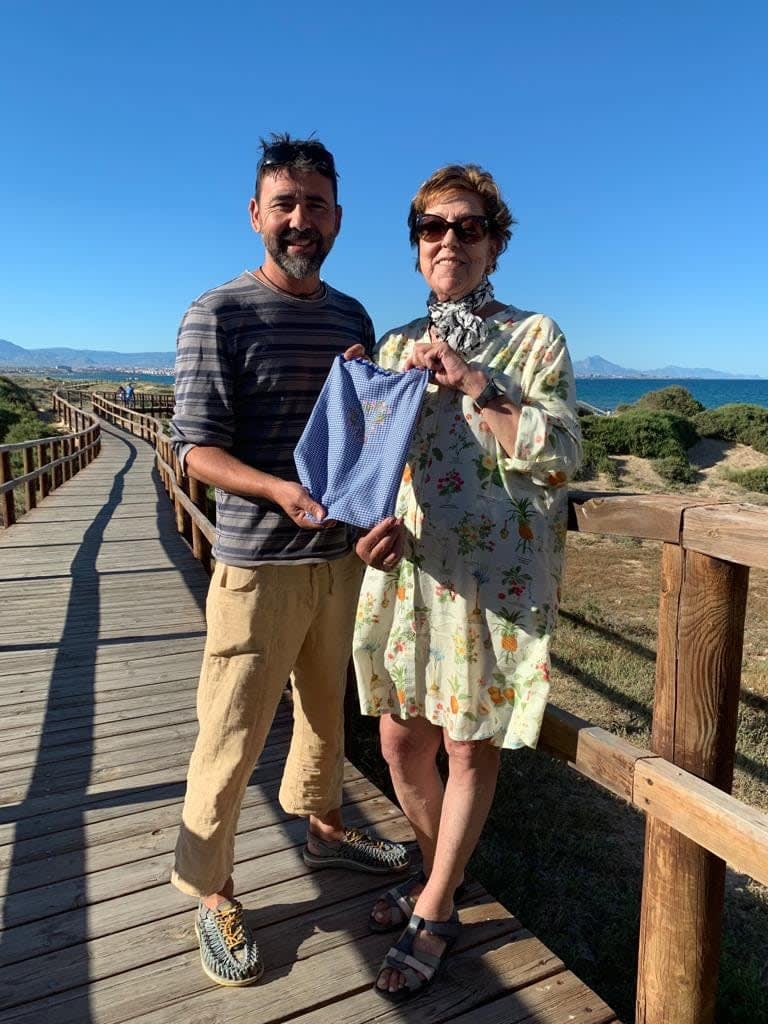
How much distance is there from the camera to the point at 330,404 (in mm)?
1818

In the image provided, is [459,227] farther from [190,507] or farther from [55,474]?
[55,474]

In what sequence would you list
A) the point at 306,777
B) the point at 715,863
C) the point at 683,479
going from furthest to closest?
the point at 683,479
the point at 306,777
the point at 715,863

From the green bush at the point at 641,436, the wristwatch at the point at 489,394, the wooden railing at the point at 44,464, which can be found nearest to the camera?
the wristwatch at the point at 489,394

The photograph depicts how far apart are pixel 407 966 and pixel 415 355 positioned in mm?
1551

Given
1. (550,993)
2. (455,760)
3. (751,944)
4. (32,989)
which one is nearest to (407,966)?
(550,993)

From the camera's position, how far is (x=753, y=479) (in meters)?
13.8

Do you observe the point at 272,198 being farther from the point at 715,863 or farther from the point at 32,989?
the point at 32,989

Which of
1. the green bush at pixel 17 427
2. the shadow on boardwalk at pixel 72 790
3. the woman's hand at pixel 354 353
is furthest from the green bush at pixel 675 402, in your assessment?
the woman's hand at pixel 354 353

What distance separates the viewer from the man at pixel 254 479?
1.91 meters

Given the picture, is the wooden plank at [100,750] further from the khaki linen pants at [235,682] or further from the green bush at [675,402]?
the green bush at [675,402]

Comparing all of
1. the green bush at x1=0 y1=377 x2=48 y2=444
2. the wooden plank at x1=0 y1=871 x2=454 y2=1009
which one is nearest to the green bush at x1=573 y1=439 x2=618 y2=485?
the wooden plank at x1=0 y1=871 x2=454 y2=1009

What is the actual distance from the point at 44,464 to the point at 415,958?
1217 cm

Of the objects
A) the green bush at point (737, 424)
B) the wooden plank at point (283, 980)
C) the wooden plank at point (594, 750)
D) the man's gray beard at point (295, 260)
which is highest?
the man's gray beard at point (295, 260)

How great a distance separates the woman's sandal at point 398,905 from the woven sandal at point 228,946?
34 cm
